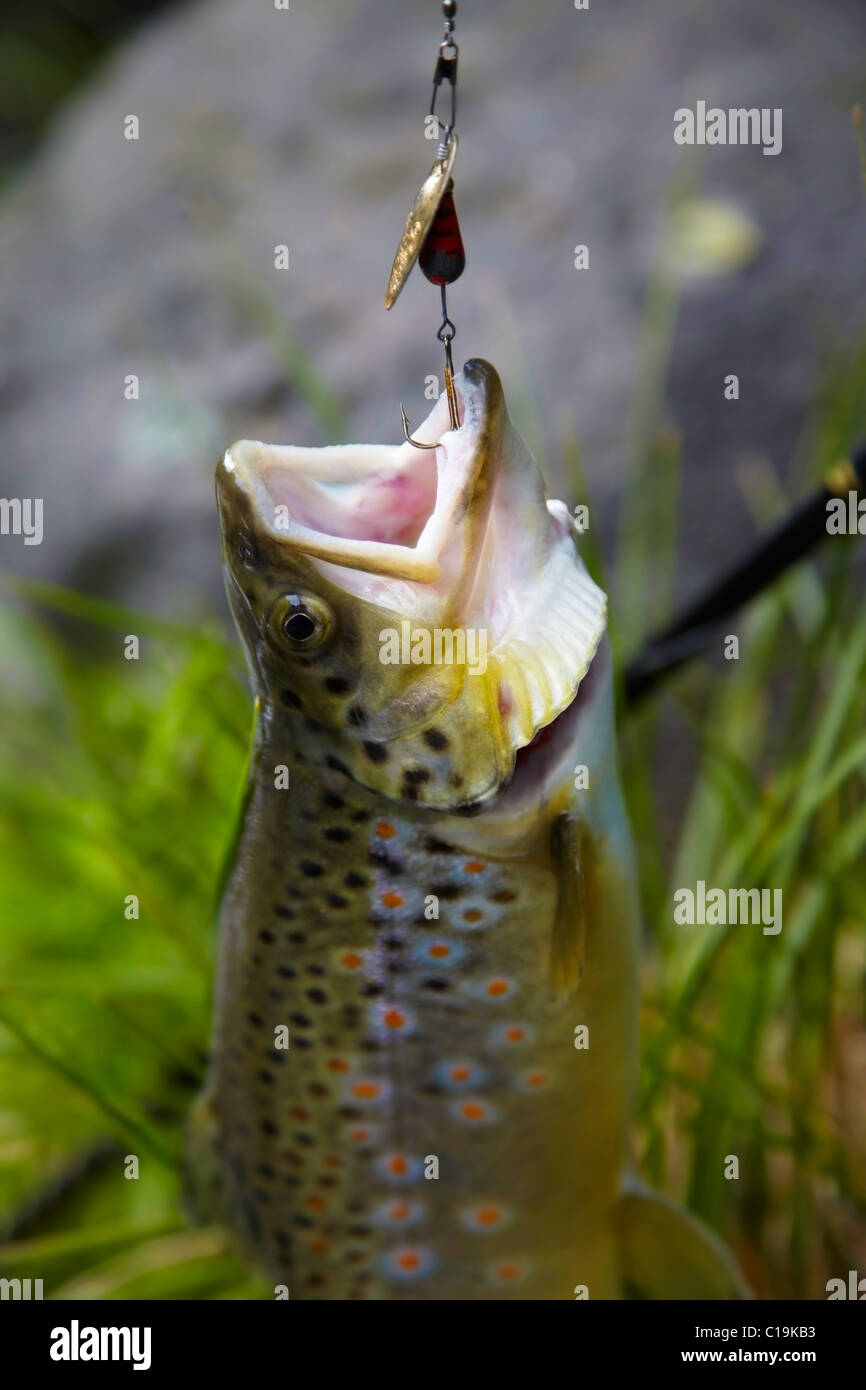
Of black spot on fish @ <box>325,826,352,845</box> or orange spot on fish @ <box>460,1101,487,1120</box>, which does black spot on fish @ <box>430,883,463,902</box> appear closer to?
black spot on fish @ <box>325,826,352,845</box>

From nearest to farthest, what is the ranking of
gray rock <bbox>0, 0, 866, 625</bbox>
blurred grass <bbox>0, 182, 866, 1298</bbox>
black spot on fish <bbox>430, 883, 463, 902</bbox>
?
black spot on fish <bbox>430, 883, 463, 902</bbox> < blurred grass <bbox>0, 182, 866, 1298</bbox> < gray rock <bbox>0, 0, 866, 625</bbox>

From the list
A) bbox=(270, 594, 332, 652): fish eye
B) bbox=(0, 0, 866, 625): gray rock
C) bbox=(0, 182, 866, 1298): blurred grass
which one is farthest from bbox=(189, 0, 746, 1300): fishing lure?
bbox=(0, 0, 866, 625): gray rock

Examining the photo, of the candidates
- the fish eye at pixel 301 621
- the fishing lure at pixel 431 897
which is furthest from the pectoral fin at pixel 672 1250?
the fish eye at pixel 301 621

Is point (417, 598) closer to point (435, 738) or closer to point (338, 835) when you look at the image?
point (435, 738)

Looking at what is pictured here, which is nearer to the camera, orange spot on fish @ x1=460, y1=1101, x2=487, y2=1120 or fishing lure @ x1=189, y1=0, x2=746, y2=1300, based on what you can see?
fishing lure @ x1=189, y1=0, x2=746, y2=1300

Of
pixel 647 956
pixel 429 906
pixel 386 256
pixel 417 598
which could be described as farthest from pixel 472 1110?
pixel 386 256
